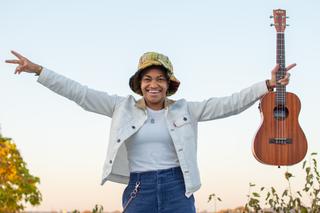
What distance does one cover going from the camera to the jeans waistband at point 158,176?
4.83m

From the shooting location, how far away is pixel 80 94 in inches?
199

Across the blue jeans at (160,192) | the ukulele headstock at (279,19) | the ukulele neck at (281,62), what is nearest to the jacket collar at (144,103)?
the blue jeans at (160,192)

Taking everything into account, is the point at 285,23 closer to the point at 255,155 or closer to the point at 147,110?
the point at 255,155

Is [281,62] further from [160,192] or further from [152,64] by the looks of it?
[160,192]

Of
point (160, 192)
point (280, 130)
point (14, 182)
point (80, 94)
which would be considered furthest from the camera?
point (14, 182)

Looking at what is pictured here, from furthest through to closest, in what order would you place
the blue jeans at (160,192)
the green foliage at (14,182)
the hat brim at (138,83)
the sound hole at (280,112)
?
the green foliage at (14,182), the sound hole at (280,112), the hat brim at (138,83), the blue jeans at (160,192)

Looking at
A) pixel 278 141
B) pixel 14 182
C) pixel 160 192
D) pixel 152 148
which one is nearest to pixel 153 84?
pixel 152 148

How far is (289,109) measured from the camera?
21.2 feet

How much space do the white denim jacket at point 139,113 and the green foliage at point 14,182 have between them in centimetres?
1015

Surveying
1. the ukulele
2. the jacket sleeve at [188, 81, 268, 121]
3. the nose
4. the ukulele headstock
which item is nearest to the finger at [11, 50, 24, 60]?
the nose

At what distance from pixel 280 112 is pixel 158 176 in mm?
2019

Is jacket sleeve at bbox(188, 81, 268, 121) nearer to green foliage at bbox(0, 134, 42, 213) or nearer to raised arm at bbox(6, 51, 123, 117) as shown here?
raised arm at bbox(6, 51, 123, 117)

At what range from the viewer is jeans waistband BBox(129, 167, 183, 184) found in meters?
4.83

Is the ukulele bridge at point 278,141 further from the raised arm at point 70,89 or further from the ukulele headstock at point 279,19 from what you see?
the raised arm at point 70,89
